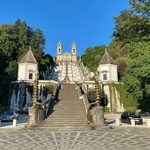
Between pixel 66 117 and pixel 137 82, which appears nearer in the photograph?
pixel 66 117

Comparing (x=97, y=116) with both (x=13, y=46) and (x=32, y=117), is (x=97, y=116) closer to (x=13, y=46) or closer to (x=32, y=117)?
(x=32, y=117)

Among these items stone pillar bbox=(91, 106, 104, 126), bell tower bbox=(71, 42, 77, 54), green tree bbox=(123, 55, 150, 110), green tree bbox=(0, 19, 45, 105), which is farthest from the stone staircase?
bell tower bbox=(71, 42, 77, 54)

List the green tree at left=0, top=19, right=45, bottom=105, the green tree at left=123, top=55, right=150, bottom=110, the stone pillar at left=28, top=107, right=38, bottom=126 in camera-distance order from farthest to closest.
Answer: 1. the green tree at left=0, top=19, right=45, bottom=105
2. the green tree at left=123, top=55, right=150, bottom=110
3. the stone pillar at left=28, top=107, right=38, bottom=126

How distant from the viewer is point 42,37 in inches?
2534

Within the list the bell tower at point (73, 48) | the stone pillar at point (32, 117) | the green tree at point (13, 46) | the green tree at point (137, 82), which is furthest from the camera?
the bell tower at point (73, 48)

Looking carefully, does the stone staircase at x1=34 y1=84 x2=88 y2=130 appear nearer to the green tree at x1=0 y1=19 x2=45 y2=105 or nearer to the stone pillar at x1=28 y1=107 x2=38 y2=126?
the stone pillar at x1=28 y1=107 x2=38 y2=126

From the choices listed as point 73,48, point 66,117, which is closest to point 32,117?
point 66,117

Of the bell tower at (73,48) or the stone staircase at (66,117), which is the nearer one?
the stone staircase at (66,117)

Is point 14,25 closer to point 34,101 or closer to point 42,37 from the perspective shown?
point 42,37

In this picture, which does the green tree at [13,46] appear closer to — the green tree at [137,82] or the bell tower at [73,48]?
the green tree at [137,82]

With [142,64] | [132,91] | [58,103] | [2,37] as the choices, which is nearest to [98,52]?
[2,37]

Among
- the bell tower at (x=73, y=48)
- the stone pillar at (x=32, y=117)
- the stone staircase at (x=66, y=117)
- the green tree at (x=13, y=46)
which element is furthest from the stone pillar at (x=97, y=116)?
the bell tower at (x=73, y=48)

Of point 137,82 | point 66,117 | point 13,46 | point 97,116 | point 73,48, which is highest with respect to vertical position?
point 73,48

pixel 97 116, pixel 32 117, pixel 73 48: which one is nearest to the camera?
pixel 32 117
